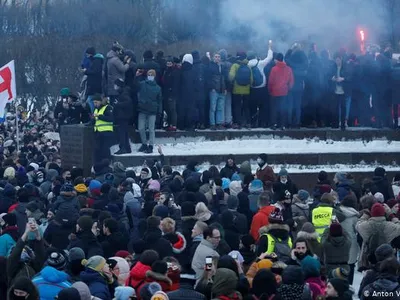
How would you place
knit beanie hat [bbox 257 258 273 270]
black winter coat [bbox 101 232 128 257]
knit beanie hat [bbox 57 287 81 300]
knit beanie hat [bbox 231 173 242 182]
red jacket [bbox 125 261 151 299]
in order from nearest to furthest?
knit beanie hat [bbox 57 287 81 300], red jacket [bbox 125 261 151 299], knit beanie hat [bbox 257 258 273 270], black winter coat [bbox 101 232 128 257], knit beanie hat [bbox 231 173 242 182]

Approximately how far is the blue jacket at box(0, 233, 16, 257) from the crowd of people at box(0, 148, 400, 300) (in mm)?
12

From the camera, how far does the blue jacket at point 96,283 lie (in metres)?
10.6

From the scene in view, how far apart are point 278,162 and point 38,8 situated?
123 ft

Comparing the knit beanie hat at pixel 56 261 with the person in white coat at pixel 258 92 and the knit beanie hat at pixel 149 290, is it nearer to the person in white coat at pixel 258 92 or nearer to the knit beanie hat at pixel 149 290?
the knit beanie hat at pixel 149 290

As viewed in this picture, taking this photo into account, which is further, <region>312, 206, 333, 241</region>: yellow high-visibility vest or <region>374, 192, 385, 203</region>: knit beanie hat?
<region>374, 192, 385, 203</region>: knit beanie hat

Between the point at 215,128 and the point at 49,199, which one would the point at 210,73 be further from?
the point at 49,199

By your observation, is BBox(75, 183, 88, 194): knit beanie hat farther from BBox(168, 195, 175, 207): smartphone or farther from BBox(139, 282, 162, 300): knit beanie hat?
BBox(139, 282, 162, 300): knit beanie hat

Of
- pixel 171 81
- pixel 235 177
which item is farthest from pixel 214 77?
pixel 235 177

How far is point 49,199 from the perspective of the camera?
17078 mm

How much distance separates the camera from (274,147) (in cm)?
2234

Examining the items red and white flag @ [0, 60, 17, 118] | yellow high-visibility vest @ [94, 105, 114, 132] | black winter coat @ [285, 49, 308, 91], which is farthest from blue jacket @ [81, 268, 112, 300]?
red and white flag @ [0, 60, 17, 118]

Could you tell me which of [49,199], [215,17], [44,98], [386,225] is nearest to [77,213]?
[49,199]

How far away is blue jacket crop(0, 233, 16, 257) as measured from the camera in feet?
41.9

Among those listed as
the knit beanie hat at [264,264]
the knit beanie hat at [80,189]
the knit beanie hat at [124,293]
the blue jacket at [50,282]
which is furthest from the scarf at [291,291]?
Answer: the knit beanie hat at [80,189]
